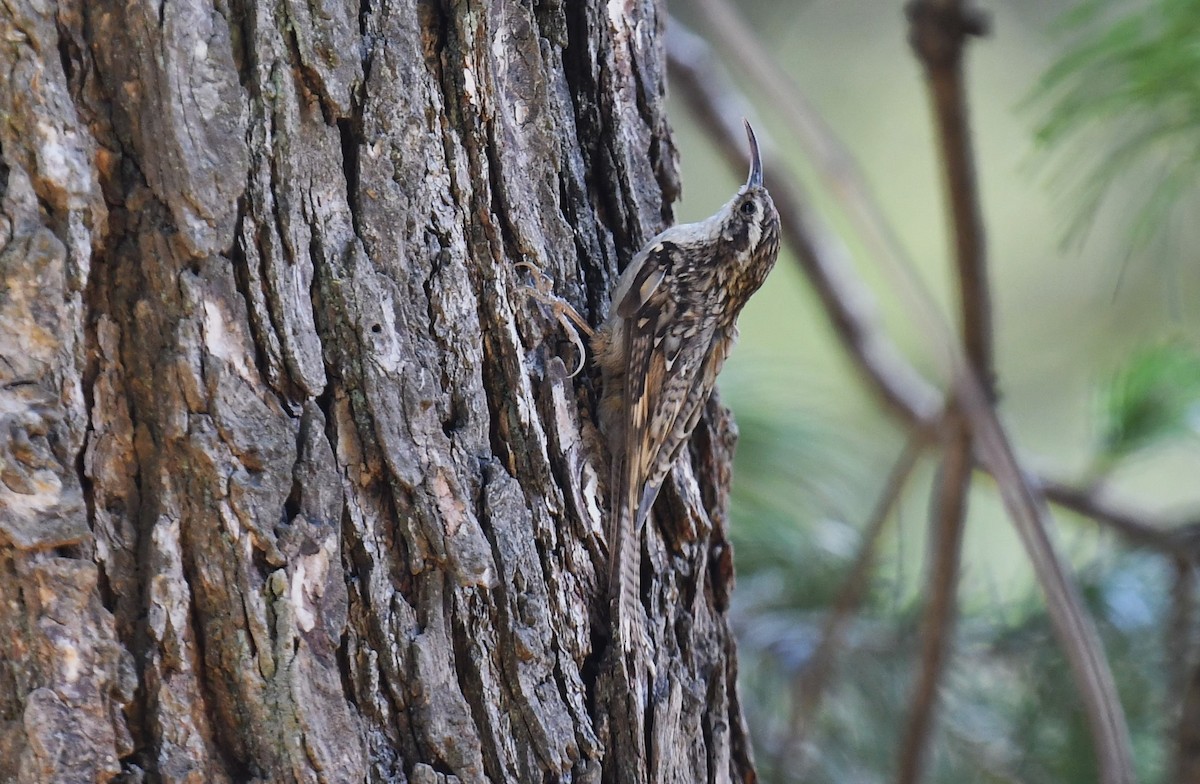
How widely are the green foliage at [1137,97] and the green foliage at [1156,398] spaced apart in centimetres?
80

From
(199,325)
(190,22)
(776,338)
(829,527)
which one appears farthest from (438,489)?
(776,338)

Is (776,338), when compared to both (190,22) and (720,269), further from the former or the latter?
(190,22)

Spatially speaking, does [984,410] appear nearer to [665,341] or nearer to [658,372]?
[658,372]

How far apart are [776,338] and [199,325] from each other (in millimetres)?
4755

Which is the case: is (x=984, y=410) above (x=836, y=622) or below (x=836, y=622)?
below

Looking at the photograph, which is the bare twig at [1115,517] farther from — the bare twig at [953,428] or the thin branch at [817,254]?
the bare twig at [953,428]

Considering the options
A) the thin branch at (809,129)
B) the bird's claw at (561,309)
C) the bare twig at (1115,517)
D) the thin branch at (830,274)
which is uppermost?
the thin branch at (830,274)

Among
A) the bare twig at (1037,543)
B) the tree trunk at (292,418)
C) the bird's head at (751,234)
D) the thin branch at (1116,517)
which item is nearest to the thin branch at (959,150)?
the bird's head at (751,234)

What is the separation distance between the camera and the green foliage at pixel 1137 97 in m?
1.76

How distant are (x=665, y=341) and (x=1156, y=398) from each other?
1470mm

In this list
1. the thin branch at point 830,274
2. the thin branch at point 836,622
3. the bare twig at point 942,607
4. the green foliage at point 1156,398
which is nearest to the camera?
the bare twig at point 942,607

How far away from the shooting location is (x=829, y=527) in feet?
9.91

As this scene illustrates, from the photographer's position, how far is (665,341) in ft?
6.13

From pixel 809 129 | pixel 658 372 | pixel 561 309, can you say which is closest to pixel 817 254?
pixel 658 372
